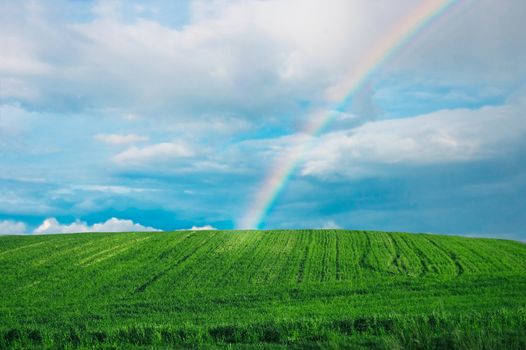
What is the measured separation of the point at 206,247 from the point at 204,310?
22085mm

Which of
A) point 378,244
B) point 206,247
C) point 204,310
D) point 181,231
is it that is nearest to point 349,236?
point 378,244

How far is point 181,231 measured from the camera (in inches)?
2387

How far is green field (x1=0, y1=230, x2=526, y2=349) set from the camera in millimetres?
18484

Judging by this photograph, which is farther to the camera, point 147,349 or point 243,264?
point 243,264

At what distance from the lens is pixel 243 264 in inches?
1625

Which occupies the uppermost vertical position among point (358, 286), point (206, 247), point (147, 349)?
point (206, 247)

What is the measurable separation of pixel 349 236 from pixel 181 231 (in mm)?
19244

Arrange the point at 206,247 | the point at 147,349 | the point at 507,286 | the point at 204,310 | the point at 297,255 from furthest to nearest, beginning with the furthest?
the point at 206,247 < the point at 297,255 < the point at 507,286 < the point at 204,310 < the point at 147,349

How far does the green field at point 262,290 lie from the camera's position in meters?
18.5

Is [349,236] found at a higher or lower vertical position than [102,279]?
higher

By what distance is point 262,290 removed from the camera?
32.0m

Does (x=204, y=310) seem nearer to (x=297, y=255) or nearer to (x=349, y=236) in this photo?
(x=297, y=255)

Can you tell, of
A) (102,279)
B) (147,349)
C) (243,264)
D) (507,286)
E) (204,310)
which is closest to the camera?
(147,349)

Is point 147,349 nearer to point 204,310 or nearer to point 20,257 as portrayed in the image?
point 204,310
